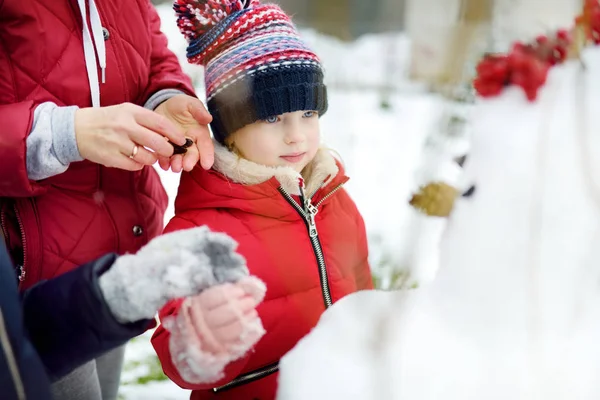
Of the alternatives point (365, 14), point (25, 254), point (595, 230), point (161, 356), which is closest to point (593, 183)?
point (595, 230)

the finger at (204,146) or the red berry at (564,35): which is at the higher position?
the red berry at (564,35)

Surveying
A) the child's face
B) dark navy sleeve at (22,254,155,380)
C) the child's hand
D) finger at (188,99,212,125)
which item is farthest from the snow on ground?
finger at (188,99,212,125)

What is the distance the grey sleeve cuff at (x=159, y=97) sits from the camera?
39.8 inches

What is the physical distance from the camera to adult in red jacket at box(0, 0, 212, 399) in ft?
2.62

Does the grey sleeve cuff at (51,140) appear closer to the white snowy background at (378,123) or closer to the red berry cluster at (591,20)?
the white snowy background at (378,123)

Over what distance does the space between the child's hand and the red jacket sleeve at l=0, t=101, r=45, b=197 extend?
1.08ft

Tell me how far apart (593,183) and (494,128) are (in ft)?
0.31

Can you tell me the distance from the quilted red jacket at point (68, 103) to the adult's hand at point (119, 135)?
3.0 inches

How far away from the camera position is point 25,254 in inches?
36.0

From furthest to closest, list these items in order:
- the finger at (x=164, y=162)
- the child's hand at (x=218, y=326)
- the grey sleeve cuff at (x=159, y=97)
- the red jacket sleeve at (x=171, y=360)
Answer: the grey sleeve cuff at (x=159, y=97), the finger at (x=164, y=162), the red jacket sleeve at (x=171, y=360), the child's hand at (x=218, y=326)

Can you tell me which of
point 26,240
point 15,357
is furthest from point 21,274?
point 15,357

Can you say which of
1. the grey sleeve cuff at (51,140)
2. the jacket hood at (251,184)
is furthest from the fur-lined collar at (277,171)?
the grey sleeve cuff at (51,140)

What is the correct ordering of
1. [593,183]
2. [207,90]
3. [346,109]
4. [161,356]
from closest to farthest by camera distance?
[593,183]
[346,109]
[161,356]
[207,90]

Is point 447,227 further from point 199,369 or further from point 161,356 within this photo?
point 161,356
